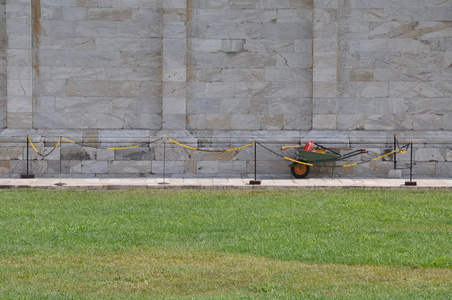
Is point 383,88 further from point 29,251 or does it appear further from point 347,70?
point 29,251

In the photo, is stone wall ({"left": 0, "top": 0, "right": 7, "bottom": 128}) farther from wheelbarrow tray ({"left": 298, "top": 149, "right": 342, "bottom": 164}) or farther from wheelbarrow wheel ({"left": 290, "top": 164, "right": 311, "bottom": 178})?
wheelbarrow tray ({"left": 298, "top": 149, "right": 342, "bottom": 164})

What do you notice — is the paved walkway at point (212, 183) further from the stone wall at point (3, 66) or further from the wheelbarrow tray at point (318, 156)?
the stone wall at point (3, 66)

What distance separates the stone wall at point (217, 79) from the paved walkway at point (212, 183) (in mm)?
1200

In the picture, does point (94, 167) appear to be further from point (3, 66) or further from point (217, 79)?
point (217, 79)

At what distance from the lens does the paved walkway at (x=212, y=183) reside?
2152 centimetres

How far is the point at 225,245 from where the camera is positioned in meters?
14.1

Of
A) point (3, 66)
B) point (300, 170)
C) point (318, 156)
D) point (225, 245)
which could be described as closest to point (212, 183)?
point (300, 170)

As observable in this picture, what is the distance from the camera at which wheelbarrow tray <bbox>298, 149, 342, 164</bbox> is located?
77.6 feet

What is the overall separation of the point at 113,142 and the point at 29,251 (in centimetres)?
1115

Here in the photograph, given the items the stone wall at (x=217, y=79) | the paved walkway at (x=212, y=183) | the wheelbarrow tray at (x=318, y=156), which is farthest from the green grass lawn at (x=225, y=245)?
the stone wall at (x=217, y=79)

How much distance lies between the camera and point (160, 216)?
1688cm

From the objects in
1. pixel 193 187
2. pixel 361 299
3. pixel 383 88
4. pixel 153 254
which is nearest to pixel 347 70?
pixel 383 88

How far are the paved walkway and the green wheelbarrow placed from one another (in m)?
0.47

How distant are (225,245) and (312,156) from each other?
394 inches
